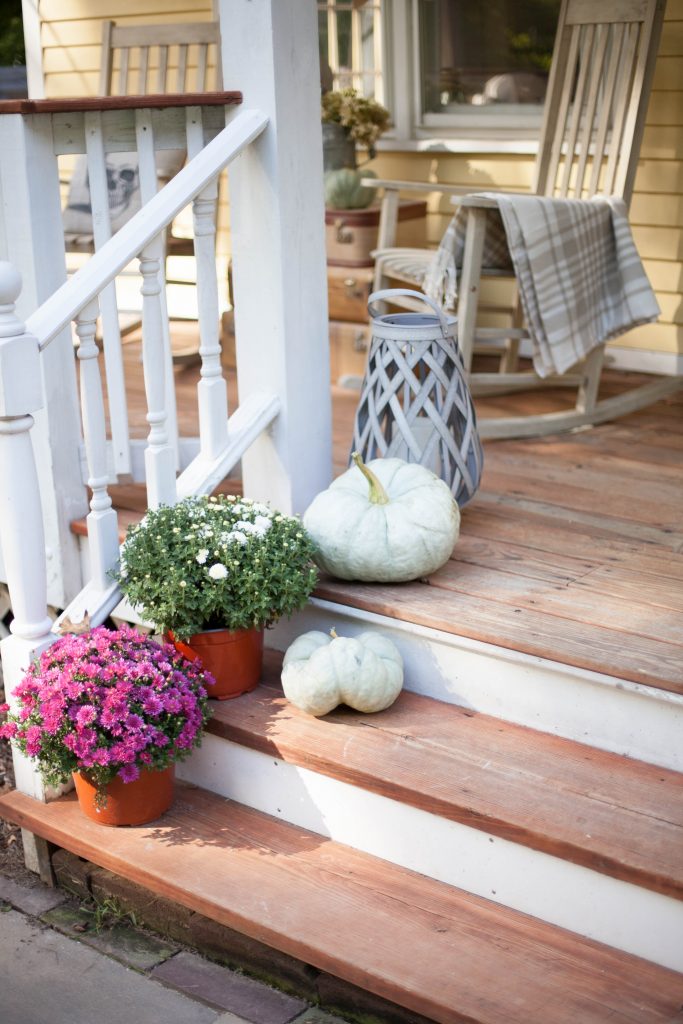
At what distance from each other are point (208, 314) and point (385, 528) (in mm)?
547

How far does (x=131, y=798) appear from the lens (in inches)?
81.7

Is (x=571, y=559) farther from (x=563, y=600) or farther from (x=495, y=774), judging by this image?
(x=495, y=774)

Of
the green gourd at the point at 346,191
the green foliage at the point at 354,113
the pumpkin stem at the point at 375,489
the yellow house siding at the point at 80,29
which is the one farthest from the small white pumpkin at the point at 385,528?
the yellow house siding at the point at 80,29

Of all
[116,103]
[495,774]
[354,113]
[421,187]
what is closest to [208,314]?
[116,103]

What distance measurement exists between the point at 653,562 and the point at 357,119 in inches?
95.6

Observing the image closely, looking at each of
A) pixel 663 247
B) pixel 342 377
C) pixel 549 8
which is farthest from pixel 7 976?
pixel 549 8

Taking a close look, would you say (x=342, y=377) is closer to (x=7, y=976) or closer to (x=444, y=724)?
(x=444, y=724)

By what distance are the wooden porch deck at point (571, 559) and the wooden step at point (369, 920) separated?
0.44 meters

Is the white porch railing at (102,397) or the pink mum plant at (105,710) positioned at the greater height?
the white porch railing at (102,397)

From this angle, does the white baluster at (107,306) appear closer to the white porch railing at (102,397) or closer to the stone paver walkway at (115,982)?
the white porch railing at (102,397)

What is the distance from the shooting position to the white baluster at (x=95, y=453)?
2088 mm

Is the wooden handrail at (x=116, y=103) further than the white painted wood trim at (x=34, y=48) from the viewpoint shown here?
No

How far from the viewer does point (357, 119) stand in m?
4.18

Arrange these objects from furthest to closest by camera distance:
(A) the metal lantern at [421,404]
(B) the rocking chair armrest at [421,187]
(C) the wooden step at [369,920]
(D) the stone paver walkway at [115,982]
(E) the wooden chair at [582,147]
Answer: (B) the rocking chair armrest at [421,187], (E) the wooden chair at [582,147], (A) the metal lantern at [421,404], (D) the stone paver walkway at [115,982], (C) the wooden step at [369,920]
